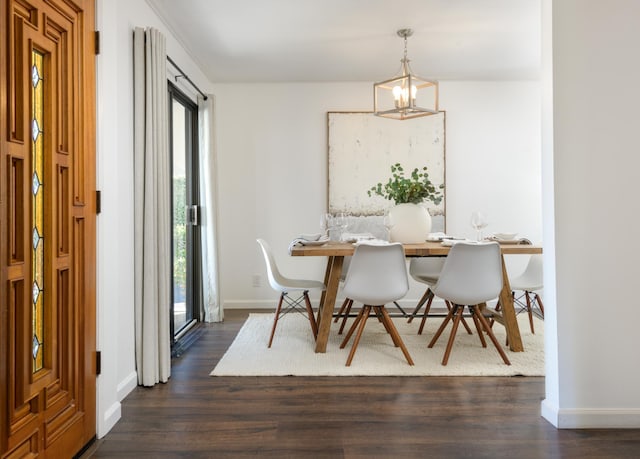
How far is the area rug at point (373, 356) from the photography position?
9.63 feet

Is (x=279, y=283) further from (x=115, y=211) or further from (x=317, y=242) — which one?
(x=115, y=211)

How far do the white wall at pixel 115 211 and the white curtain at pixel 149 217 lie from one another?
1.9 inches

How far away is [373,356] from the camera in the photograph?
3.25 meters

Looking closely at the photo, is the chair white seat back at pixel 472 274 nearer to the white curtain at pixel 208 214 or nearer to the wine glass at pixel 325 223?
the wine glass at pixel 325 223

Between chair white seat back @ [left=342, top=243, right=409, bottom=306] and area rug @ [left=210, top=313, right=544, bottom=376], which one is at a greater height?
chair white seat back @ [left=342, top=243, right=409, bottom=306]

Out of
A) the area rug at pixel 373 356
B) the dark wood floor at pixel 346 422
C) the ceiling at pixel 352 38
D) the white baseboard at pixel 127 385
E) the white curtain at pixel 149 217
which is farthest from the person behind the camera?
the ceiling at pixel 352 38

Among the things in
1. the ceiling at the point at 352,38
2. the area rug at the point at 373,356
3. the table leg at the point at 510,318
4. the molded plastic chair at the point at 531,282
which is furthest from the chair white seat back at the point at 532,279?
the ceiling at the point at 352,38

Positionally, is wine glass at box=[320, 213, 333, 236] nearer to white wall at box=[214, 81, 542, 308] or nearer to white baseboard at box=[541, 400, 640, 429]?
white wall at box=[214, 81, 542, 308]

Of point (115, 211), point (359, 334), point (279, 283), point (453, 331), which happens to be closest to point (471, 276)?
point (453, 331)

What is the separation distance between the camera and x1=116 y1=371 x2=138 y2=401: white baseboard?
2.48 metres

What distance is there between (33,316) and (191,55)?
316 centimetres

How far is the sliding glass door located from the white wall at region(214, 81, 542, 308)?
72 centimetres

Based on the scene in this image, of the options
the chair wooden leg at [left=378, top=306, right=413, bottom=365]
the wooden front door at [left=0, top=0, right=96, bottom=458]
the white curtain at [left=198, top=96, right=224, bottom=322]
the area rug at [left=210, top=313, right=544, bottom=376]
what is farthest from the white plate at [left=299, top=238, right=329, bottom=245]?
the wooden front door at [left=0, top=0, right=96, bottom=458]

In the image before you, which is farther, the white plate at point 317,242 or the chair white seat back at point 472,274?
the white plate at point 317,242
